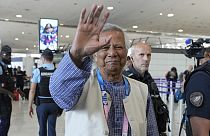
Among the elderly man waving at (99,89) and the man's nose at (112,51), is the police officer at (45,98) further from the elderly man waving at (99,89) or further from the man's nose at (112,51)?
the man's nose at (112,51)

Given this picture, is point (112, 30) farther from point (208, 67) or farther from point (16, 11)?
point (16, 11)

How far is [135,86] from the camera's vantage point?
4.95ft

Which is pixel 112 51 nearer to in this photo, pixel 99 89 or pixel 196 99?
pixel 99 89

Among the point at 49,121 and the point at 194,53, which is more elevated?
the point at 194,53

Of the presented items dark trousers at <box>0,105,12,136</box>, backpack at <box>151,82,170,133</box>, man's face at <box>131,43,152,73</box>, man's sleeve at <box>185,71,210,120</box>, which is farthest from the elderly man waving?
dark trousers at <box>0,105,12,136</box>

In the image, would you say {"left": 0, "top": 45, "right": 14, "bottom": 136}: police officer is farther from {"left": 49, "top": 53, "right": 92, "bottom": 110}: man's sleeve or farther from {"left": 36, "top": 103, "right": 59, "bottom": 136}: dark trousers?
{"left": 49, "top": 53, "right": 92, "bottom": 110}: man's sleeve

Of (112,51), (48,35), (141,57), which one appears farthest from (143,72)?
(48,35)

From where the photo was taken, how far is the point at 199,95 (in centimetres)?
159

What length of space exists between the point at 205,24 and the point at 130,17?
15.9 ft

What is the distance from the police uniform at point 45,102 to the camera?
4.45 metres

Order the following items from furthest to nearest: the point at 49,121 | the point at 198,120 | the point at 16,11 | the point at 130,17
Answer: the point at 130,17, the point at 16,11, the point at 49,121, the point at 198,120

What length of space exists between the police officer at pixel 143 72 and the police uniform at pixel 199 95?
1.14 metres

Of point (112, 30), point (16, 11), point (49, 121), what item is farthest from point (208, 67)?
point (16, 11)

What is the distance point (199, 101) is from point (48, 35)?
930cm
